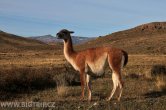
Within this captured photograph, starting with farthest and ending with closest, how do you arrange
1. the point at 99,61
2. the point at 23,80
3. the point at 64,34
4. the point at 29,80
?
1. the point at 29,80
2. the point at 23,80
3. the point at 64,34
4. the point at 99,61

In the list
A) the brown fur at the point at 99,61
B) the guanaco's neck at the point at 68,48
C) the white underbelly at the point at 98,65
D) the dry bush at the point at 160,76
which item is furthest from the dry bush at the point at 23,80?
the dry bush at the point at 160,76

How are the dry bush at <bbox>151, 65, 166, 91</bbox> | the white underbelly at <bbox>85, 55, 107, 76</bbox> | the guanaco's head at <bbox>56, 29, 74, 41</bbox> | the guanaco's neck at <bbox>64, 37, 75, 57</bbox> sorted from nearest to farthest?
the white underbelly at <bbox>85, 55, 107, 76</bbox> < the guanaco's head at <bbox>56, 29, 74, 41</bbox> < the guanaco's neck at <bbox>64, 37, 75, 57</bbox> < the dry bush at <bbox>151, 65, 166, 91</bbox>

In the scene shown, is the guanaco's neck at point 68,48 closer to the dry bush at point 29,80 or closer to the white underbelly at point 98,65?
the white underbelly at point 98,65

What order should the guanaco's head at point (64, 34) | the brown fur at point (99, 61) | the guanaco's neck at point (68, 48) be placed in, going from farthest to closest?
the guanaco's neck at point (68, 48)
the guanaco's head at point (64, 34)
the brown fur at point (99, 61)

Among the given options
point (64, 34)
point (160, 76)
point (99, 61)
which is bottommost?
point (160, 76)

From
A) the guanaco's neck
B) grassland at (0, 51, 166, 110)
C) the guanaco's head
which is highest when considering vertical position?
the guanaco's head

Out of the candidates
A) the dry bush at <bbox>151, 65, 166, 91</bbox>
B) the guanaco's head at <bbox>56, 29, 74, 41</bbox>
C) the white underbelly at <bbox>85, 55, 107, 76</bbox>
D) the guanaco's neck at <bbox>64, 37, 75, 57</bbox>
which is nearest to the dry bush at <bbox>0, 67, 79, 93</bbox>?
the guanaco's neck at <bbox>64, 37, 75, 57</bbox>

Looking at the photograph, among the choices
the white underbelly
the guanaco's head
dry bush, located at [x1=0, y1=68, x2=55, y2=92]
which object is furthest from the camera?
dry bush, located at [x1=0, y1=68, x2=55, y2=92]

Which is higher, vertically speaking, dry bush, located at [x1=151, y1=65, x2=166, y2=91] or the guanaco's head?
the guanaco's head

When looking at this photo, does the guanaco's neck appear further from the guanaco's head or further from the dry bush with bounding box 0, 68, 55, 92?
the dry bush with bounding box 0, 68, 55, 92

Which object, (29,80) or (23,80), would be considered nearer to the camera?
(23,80)

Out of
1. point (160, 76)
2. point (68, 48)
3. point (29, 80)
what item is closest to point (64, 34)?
point (68, 48)

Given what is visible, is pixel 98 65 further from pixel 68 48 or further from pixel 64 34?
pixel 64 34

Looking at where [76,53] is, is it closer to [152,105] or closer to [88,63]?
[88,63]
